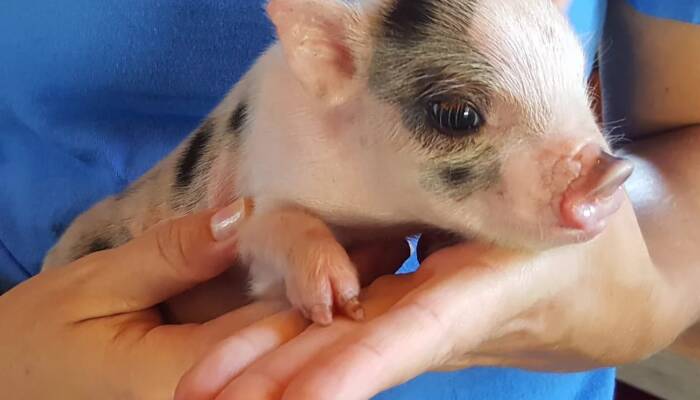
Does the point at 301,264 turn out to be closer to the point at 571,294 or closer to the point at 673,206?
the point at 571,294

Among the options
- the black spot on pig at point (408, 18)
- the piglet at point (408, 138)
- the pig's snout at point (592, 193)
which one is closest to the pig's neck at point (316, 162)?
the piglet at point (408, 138)

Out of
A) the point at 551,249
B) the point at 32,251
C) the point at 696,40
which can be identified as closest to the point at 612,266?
the point at 551,249

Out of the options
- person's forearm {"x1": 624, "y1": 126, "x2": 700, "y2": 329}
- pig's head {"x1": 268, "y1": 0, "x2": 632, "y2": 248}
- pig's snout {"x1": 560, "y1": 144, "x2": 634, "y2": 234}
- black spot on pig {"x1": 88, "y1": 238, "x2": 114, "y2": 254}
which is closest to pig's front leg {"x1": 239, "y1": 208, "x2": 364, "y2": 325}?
pig's head {"x1": 268, "y1": 0, "x2": 632, "y2": 248}

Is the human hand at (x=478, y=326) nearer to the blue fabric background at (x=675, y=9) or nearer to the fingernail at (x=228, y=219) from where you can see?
the fingernail at (x=228, y=219)

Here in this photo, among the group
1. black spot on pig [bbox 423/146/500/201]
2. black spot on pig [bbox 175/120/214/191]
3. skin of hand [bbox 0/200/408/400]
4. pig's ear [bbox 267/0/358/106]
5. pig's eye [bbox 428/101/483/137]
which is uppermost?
pig's ear [bbox 267/0/358/106]

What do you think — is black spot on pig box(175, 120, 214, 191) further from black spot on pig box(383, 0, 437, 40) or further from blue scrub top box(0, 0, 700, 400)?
black spot on pig box(383, 0, 437, 40)
